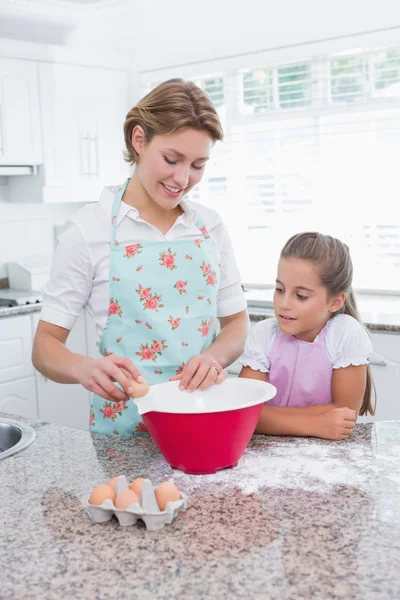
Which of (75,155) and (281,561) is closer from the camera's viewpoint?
(281,561)

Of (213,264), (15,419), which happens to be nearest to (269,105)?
(213,264)

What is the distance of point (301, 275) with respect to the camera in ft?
4.93

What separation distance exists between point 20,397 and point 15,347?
9.2 inches

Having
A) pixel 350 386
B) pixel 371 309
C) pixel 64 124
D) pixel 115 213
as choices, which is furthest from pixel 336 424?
pixel 64 124

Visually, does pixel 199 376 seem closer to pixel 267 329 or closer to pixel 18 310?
pixel 267 329

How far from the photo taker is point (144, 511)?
0.96 metres

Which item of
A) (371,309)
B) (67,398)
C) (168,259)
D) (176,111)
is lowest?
(67,398)

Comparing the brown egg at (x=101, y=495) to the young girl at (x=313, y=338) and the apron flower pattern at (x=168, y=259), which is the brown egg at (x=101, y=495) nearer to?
the young girl at (x=313, y=338)

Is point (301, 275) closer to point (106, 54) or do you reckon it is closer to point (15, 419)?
point (15, 419)

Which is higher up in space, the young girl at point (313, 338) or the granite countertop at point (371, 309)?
the young girl at point (313, 338)

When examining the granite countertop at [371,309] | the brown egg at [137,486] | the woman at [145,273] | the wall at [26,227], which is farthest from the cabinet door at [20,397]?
the brown egg at [137,486]

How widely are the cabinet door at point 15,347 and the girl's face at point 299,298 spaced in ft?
6.28

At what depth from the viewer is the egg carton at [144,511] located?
0.96 metres

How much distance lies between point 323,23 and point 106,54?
1.16 m
